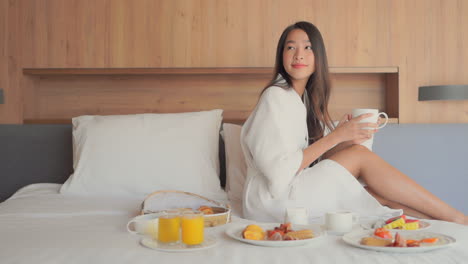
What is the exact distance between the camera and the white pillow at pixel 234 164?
254cm

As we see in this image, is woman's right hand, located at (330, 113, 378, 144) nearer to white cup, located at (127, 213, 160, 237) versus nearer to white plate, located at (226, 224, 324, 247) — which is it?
white plate, located at (226, 224, 324, 247)

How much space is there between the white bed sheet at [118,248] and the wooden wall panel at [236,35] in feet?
4.23

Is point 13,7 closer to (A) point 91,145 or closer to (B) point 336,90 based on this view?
(A) point 91,145

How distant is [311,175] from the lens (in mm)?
2066

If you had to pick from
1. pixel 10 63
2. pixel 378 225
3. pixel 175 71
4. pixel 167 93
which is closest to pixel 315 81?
pixel 378 225

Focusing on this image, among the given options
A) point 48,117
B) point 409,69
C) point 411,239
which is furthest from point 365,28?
point 48,117

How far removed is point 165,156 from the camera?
101 inches

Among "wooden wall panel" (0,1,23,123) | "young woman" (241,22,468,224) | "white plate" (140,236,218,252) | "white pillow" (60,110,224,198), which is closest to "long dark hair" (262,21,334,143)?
"young woman" (241,22,468,224)

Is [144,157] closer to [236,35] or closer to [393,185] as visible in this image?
[236,35]

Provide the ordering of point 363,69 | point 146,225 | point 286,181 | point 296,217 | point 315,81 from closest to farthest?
1. point 146,225
2. point 296,217
3. point 286,181
4. point 315,81
5. point 363,69

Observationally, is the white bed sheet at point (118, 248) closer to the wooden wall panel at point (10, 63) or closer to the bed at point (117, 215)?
the bed at point (117, 215)

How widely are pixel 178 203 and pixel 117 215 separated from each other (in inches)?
10.2

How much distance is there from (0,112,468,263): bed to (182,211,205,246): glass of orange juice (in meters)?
0.06

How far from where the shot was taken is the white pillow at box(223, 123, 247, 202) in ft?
8.32
